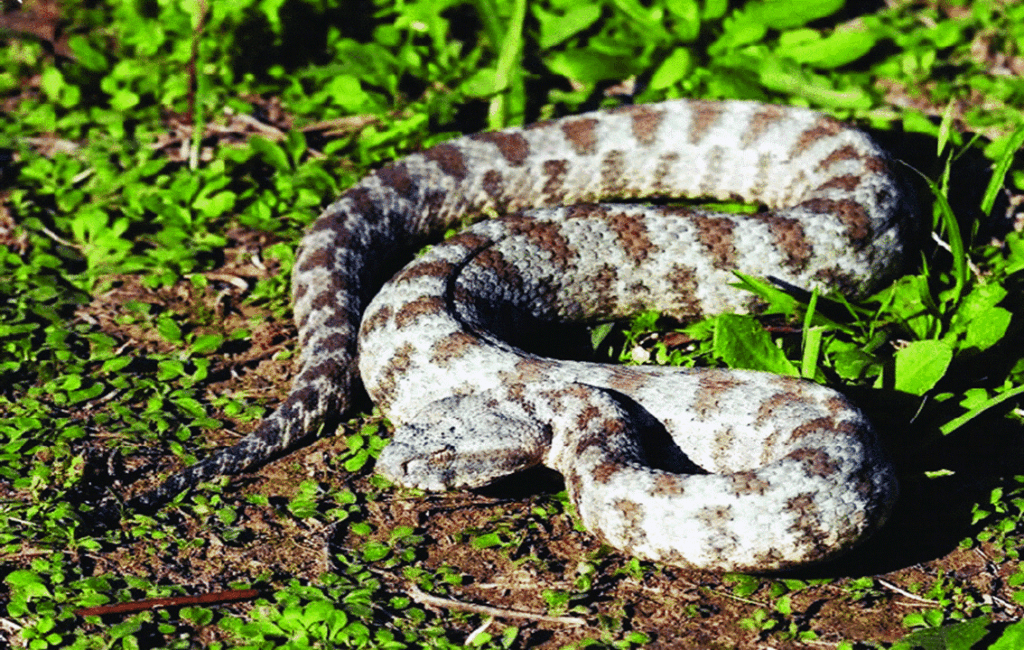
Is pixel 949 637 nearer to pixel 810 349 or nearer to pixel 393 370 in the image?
pixel 810 349

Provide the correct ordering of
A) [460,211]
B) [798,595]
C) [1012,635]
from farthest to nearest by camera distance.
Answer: [460,211], [798,595], [1012,635]

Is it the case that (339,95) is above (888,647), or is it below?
above

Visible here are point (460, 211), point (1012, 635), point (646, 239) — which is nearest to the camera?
point (1012, 635)

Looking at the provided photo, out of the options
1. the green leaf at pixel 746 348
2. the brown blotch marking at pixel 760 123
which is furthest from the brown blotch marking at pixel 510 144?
the green leaf at pixel 746 348

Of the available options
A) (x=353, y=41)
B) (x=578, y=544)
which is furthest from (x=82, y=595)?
(x=353, y=41)

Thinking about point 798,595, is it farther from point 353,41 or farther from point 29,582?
point 353,41
